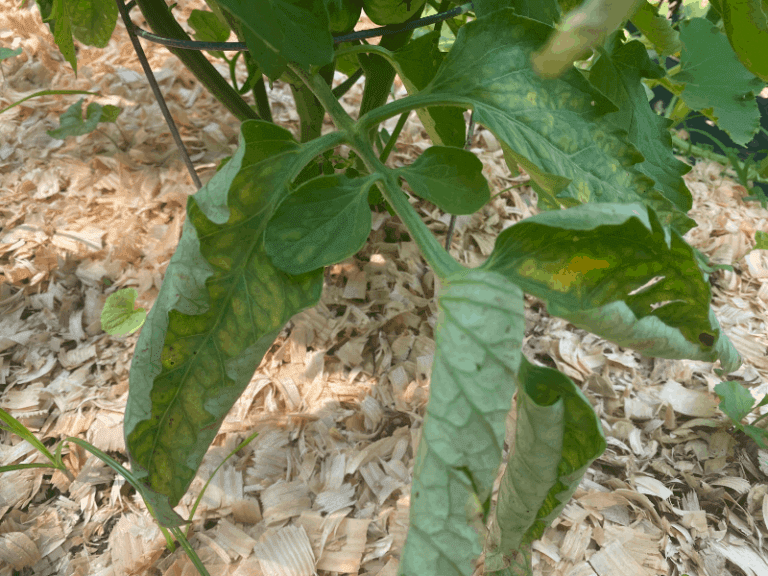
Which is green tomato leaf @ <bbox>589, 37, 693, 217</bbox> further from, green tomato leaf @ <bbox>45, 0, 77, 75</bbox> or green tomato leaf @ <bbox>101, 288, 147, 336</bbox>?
green tomato leaf @ <bbox>101, 288, 147, 336</bbox>

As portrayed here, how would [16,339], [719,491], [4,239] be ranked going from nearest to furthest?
1. [719,491]
2. [16,339]
3. [4,239]

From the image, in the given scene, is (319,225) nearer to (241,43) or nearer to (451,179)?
(451,179)

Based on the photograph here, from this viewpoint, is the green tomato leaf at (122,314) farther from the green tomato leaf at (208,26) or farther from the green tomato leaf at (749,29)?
the green tomato leaf at (749,29)

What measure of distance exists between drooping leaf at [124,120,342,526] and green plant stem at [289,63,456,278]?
0.08 feet

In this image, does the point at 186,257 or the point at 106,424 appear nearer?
the point at 186,257

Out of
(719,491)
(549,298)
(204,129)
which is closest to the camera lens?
(549,298)

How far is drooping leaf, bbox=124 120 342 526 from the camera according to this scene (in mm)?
482

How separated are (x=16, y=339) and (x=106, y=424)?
0.27 meters

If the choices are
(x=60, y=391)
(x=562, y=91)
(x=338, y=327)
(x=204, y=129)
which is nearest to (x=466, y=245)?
(x=338, y=327)

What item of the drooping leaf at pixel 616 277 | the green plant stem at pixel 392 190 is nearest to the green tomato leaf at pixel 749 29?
the drooping leaf at pixel 616 277

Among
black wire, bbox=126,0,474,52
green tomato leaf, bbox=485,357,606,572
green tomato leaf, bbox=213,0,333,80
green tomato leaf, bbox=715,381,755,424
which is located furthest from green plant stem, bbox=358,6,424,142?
green tomato leaf, bbox=715,381,755,424

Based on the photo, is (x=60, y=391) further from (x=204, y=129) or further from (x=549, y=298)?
(x=549, y=298)

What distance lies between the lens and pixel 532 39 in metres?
0.51

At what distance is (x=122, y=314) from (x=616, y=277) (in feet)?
2.64
